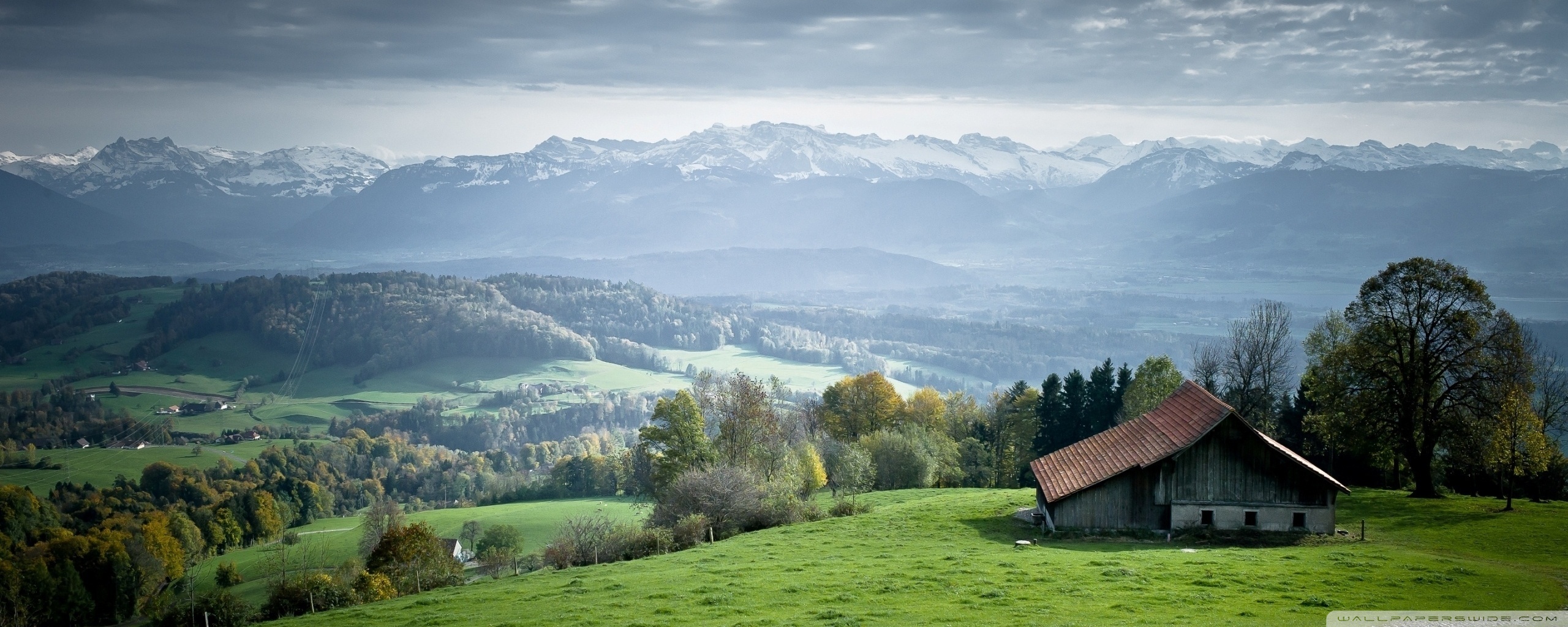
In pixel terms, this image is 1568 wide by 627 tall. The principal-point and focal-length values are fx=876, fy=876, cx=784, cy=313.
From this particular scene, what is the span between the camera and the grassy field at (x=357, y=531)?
58719mm

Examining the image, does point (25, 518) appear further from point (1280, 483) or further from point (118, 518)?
point (1280, 483)

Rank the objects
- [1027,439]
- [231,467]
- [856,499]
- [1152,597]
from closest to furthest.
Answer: [1152,597]
[856,499]
[1027,439]
[231,467]

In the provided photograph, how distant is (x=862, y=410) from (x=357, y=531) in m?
45.4

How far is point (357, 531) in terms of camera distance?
7625 cm

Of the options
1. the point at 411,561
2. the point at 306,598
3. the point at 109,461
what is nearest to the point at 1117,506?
the point at 411,561

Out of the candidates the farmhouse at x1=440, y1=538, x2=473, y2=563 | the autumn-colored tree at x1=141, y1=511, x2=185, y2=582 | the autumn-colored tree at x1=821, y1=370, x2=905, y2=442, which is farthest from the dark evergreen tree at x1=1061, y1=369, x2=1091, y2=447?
the autumn-colored tree at x1=141, y1=511, x2=185, y2=582

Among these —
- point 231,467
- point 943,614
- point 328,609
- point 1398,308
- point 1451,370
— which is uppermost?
point 1398,308

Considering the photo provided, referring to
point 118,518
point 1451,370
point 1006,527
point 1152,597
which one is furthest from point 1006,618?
point 118,518

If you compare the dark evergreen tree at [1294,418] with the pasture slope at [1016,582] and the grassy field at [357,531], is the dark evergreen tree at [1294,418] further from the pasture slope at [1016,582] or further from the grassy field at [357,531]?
the grassy field at [357,531]

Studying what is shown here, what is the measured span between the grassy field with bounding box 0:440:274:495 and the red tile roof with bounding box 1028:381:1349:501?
105334 millimetres

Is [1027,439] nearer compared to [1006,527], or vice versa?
[1006,527]

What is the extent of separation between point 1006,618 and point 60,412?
169m

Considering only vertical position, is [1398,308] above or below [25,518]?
above

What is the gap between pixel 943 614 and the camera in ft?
59.7
